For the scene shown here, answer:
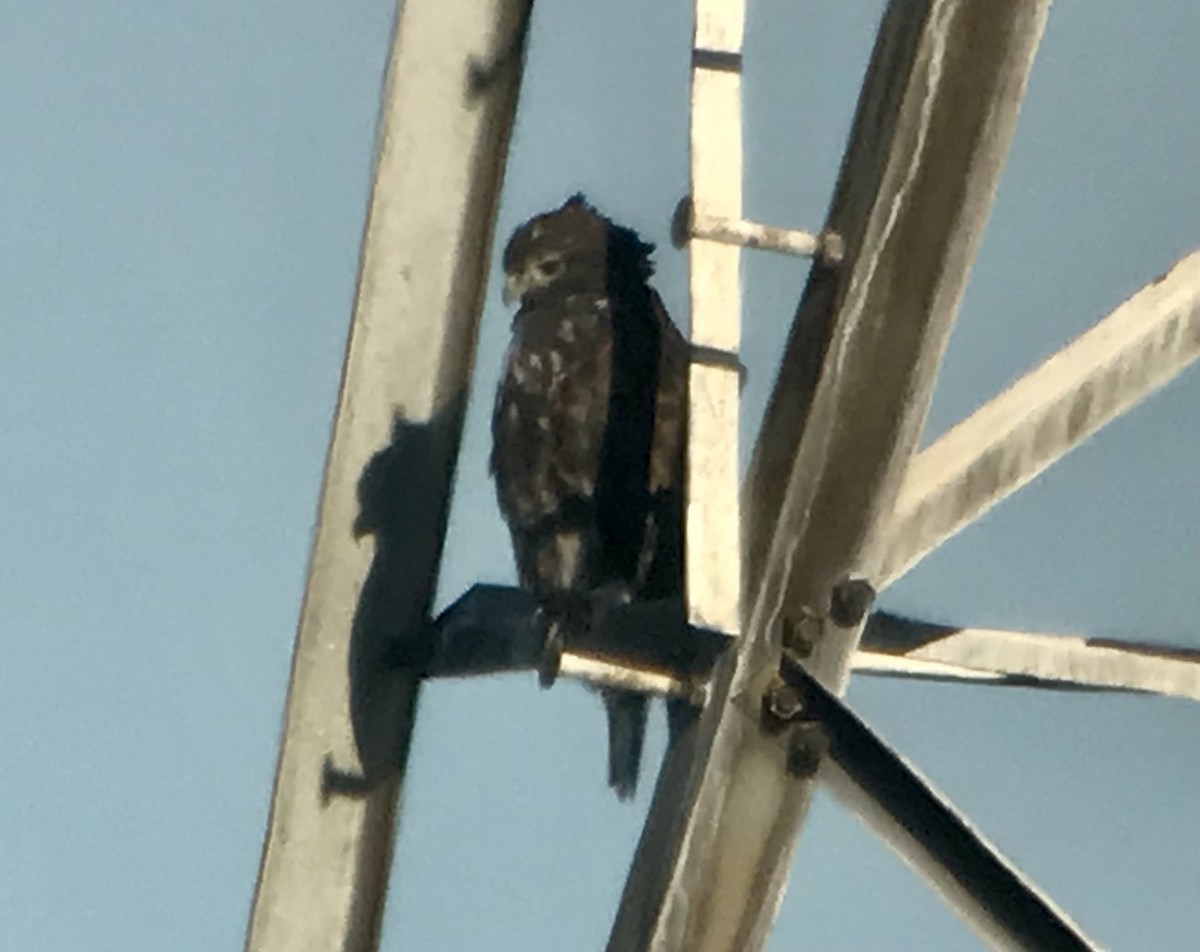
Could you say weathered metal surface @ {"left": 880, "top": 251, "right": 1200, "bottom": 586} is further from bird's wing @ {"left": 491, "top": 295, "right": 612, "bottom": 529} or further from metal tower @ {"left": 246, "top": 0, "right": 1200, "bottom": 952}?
bird's wing @ {"left": 491, "top": 295, "right": 612, "bottom": 529}

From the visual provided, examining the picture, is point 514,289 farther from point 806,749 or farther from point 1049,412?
point 806,749

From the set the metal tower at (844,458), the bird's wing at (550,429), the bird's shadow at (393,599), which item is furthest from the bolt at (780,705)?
the bird's wing at (550,429)

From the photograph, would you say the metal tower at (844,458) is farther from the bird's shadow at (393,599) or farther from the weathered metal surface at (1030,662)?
the bird's shadow at (393,599)

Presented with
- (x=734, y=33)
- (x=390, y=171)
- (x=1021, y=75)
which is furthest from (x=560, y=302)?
(x=1021, y=75)

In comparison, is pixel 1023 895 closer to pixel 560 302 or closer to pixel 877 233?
pixel 877 233

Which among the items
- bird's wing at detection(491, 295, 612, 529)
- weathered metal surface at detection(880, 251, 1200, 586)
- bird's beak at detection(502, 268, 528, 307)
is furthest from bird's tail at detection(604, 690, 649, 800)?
weathered metal surface at detection(880, 251, 1200, 586)

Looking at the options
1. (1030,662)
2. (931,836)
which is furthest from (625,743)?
(931,836)
